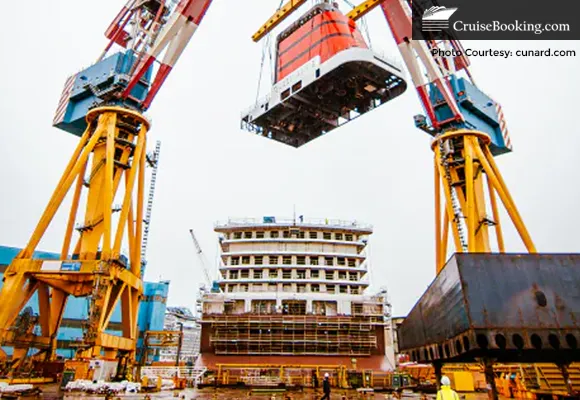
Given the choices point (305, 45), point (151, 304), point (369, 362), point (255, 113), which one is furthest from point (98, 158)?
point (151, 304)

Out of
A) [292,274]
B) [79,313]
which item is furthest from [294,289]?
[79,313]

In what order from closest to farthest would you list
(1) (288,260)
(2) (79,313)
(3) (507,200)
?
(3) (507,200)
(1) (288,260)
(2) (79,313)

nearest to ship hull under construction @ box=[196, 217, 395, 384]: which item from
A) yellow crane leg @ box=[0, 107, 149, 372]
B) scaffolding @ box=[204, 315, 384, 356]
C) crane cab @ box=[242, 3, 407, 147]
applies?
scaffolding @ box=[204, 315, 384, 356]

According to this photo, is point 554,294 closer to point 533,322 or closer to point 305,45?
point 533,322

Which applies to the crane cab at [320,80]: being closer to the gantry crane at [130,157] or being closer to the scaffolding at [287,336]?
the gantry crane at [130,157]

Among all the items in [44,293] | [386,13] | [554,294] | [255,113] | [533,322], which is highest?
[386,13]

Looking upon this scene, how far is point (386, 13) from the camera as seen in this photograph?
28.5 m

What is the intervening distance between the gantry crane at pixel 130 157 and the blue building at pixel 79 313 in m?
21.2

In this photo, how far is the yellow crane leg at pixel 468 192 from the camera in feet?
83.9

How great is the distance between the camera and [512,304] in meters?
6.78

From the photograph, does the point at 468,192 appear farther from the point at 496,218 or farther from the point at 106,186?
the point at 106,186

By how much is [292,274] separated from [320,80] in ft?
85.9

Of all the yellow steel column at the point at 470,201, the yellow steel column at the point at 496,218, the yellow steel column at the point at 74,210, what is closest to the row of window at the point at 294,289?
the yellow steel column at the point at 496,218

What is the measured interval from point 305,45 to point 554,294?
841 inches
